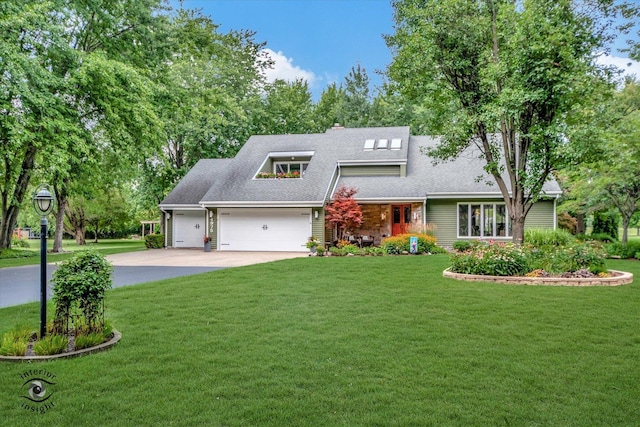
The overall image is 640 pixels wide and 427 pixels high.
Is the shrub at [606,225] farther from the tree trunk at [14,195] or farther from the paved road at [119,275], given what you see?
the tree trunk at [14,195]

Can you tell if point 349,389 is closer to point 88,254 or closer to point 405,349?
point 405,349

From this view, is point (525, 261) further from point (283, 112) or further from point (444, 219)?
point (283, 112)

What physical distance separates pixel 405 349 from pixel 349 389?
1.27 meters

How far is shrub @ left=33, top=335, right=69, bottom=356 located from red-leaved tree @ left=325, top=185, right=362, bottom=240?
526 inches

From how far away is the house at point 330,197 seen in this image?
18.0 metres

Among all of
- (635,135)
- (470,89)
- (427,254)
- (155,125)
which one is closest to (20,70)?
(155,125)

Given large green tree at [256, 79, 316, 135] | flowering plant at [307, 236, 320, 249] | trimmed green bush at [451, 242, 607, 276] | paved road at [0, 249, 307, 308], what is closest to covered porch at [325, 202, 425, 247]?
flowering plant at [307, 236, 320, 249]

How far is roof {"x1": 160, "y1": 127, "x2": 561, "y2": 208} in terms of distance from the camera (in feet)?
59.7

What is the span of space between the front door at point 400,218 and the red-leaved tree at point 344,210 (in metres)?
3.00

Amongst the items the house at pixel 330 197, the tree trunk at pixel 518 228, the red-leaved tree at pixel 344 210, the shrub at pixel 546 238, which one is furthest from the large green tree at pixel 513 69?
the red-leaved tree at pixel 344 210

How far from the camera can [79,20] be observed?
17.9 metres

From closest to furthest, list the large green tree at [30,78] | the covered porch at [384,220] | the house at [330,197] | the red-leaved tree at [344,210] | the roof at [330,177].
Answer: the large green tree at [30,78]
the red-leaved tree at [344,210]
the house at [330,197]
the roof at [330,177]
the covered porch at [384,220]

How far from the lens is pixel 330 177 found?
19.1 metres

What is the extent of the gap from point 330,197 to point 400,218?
3788 mm
